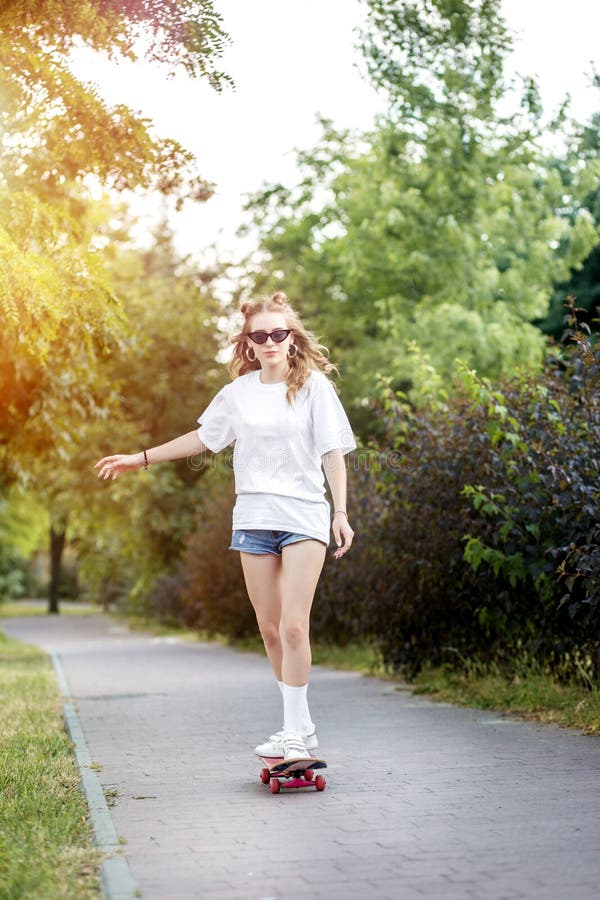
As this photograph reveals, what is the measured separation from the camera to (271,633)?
21.3 ft

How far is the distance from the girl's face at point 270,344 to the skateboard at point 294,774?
2006 millimetres

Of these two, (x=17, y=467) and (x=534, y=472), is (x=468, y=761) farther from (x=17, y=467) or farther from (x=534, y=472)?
(x=17, y=467)

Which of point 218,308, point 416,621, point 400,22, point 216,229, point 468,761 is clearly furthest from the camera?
point 216,229

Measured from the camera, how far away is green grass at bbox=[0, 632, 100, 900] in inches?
171

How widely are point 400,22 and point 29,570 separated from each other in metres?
70.7

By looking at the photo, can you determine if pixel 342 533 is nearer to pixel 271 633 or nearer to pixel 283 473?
pixel 283 473

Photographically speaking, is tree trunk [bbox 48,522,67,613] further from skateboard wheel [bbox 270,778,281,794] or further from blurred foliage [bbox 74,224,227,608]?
skateboard wheel [bbox 270,778,281,794]

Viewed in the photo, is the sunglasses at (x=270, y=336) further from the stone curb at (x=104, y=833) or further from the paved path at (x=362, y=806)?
the stone curb at (x=104, y=833)

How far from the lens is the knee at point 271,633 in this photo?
255 inches

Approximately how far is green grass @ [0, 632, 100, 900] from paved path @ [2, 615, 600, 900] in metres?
0.21

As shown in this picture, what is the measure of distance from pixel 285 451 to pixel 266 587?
0.71 metres

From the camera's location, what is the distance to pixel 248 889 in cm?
434

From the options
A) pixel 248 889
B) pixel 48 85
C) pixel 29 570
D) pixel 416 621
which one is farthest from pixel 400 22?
pixel 29 570

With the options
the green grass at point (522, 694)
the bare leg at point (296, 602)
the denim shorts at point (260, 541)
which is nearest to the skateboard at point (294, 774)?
the bare leg at point (296, 602)
